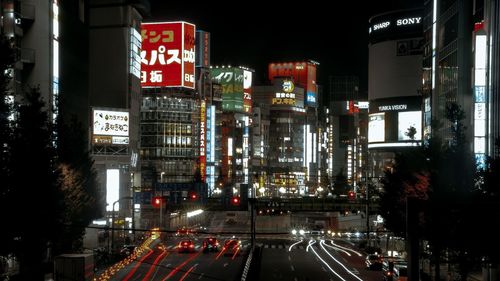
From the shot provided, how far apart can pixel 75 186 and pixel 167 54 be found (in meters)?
68.2

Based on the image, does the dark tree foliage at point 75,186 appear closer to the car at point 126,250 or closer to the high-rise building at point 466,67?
the car at point 126,250

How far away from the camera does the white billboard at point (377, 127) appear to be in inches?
4547

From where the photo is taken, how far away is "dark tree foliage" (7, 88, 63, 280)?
30.2 metres

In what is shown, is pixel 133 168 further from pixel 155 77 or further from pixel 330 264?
pixel 330 264

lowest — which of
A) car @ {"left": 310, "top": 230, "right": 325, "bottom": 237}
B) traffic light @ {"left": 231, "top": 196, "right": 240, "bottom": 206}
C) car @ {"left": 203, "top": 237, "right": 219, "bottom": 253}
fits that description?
car @ {"left": 310, "top": 230, "right": 325, "bottom": 237}

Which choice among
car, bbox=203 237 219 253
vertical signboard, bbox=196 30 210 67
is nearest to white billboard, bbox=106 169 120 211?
car, bbox=203 237 219 253

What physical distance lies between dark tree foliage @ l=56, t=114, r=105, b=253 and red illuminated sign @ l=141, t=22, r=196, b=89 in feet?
196

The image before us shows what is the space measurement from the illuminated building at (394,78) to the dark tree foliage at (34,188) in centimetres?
8394

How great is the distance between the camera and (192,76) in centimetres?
11231

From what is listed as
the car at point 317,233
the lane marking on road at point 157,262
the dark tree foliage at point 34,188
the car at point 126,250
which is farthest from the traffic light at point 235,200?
the car at point 317,233

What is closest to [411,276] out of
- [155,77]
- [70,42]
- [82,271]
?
[82,271]

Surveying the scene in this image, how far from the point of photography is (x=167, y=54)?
108 meters

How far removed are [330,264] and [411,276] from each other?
4533cm

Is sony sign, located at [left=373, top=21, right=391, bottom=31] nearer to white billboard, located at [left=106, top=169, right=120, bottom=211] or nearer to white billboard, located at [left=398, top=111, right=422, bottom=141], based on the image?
white billboard, located at [left=398, top=111, right=422, bottom=141]
